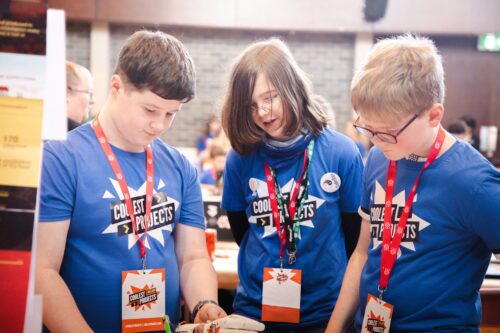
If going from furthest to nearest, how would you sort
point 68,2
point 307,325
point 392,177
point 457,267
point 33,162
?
1. point 68,2
2. point 307,325
3. point 392,177
4. point 457,267
5. point 33,162

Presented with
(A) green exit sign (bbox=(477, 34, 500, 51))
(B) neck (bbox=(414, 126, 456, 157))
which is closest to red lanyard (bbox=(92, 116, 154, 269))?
(B) neck (bbox=(414, 126, 456, 157))

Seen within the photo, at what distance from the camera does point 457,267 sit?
1404 mm

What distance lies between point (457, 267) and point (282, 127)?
2.37 feet

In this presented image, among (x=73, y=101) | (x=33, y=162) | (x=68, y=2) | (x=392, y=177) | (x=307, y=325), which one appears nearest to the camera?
(x=33, y=162)

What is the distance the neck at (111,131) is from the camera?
1.57m

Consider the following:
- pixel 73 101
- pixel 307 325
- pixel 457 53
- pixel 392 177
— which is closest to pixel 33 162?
pixel 392 177

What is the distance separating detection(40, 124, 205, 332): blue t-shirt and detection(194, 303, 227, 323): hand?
110mm

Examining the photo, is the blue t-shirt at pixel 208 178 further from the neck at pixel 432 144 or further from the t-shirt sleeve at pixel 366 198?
the neck at pixel 432 144

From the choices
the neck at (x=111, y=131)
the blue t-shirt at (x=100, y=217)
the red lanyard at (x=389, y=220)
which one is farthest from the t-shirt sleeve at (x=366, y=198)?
the neck at (x=111, y=131)

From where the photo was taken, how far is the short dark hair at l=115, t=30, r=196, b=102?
4.86ft

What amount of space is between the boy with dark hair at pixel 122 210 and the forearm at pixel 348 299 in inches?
14.4

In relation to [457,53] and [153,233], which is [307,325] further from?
[457,53]

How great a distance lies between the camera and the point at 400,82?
1.39m

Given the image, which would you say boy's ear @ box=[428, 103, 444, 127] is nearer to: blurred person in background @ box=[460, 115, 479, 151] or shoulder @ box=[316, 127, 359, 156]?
shoulder @ box=[316, 127, 359, 156]
